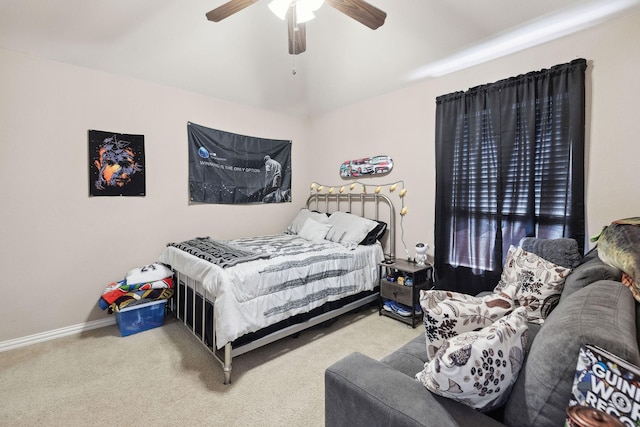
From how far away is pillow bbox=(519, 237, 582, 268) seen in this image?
6.21 ft

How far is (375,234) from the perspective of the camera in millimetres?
3270

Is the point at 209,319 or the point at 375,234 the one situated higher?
the point at 375,234

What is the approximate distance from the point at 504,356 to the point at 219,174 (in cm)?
332

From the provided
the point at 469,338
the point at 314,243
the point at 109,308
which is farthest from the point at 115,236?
the point at 469,338

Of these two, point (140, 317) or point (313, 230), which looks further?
point (313, 230)

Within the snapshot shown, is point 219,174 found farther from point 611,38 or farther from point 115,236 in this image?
point 611,38

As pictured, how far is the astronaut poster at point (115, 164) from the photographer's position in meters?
2.69

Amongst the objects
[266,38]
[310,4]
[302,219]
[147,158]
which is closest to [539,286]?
[310,4]

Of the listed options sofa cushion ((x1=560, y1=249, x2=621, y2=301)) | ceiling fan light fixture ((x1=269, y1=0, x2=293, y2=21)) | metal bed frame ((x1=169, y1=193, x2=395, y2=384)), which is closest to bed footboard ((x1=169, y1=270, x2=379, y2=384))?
metal bed frame ((x1=169, y1=193, x2=395, y2=384))

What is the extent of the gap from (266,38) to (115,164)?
1955 mm

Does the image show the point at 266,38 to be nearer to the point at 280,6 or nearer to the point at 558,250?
the point at 280,6

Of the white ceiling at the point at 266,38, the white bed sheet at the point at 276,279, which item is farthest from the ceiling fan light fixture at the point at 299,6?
the white bed sheet at the point at 276,279

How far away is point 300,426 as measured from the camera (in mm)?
1589

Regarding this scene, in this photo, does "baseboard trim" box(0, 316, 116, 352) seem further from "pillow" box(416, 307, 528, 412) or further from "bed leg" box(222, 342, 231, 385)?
"pillow" box(416, 307, 528, 412)
